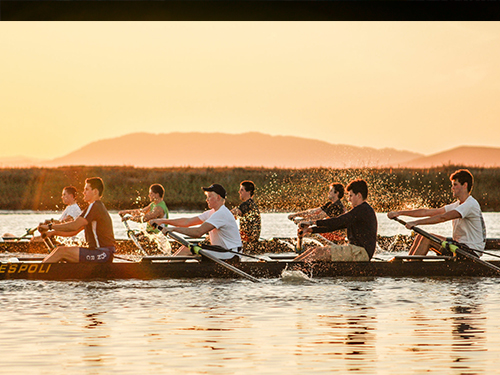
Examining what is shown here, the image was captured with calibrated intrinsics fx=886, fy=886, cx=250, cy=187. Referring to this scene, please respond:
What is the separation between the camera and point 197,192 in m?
58.4

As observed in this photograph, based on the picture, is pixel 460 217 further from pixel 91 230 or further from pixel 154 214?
pixel 154 214

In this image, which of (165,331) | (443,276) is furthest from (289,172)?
(165,331)

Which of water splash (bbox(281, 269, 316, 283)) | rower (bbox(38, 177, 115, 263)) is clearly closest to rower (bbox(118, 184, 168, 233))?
rower (bbox(38, 177, 115, 263))

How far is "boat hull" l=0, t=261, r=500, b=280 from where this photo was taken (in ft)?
44.4

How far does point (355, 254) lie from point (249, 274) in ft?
5.52

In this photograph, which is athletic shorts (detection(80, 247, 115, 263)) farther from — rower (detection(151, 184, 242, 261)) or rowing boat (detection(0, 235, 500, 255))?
rowing boat (detection(0, 235, 500, 255))

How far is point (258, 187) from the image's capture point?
64250mm

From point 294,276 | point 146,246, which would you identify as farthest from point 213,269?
point 146,246

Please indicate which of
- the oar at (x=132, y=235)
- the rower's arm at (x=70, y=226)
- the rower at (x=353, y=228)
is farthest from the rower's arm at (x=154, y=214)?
the rower at (x=353, y=228)

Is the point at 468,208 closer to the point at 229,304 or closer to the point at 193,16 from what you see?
the point at 229,304

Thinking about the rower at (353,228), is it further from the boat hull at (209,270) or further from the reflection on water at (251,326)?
the reflection on water at (251,326)

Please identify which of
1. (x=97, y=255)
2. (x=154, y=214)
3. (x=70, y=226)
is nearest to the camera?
(x=70, y=226)

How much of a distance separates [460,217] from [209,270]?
3986mm

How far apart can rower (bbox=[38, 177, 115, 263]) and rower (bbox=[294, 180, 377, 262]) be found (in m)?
2.98
